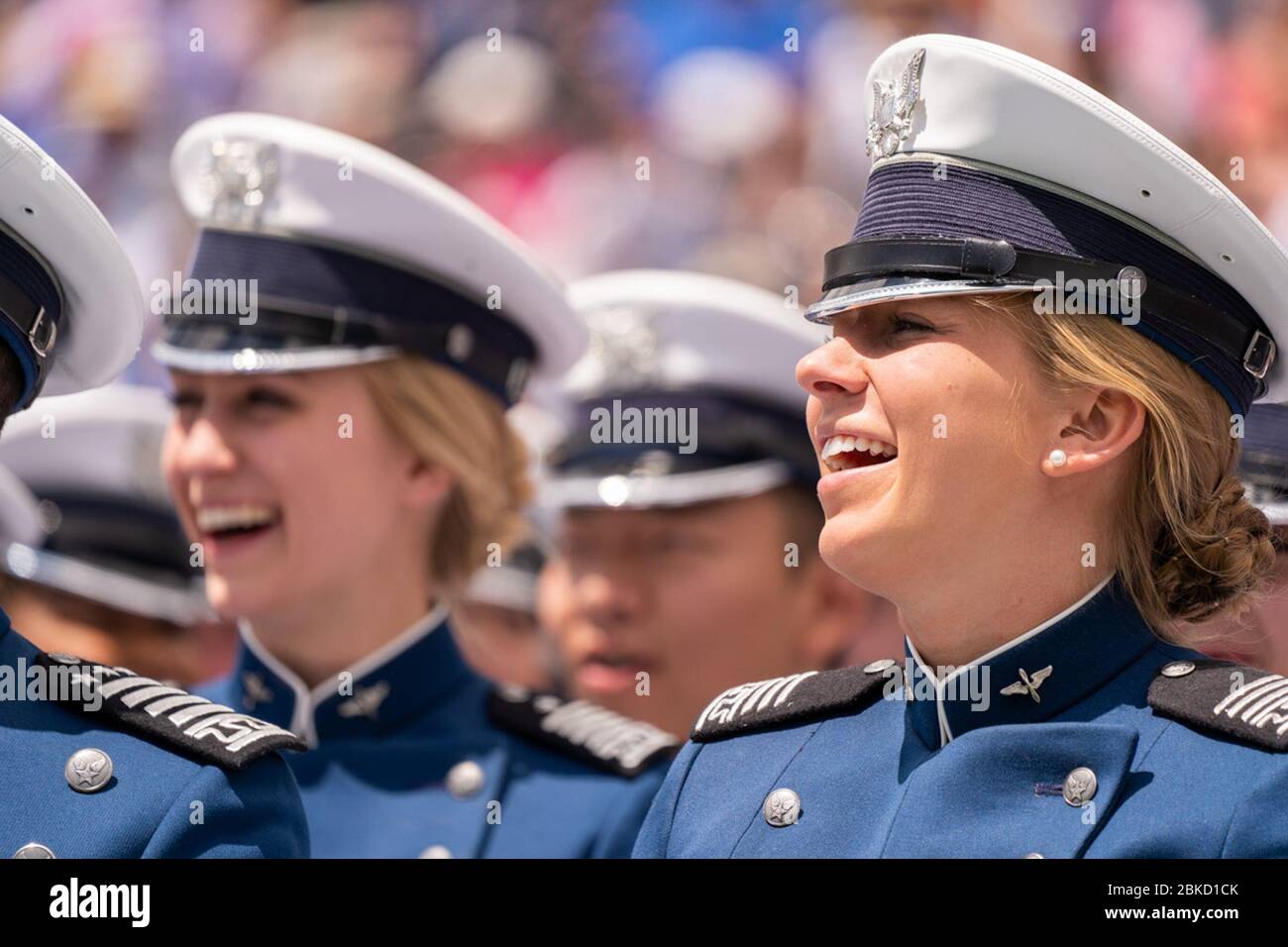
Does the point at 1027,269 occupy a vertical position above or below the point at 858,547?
above

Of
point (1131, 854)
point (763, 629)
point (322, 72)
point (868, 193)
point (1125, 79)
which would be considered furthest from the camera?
point (322, 72)

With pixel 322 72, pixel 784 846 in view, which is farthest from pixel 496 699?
pixel 322 72

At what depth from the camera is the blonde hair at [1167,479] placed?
2.76m

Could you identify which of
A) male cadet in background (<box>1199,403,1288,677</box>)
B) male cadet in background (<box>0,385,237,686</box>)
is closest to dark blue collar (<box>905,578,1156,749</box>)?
male cadet in background (<box>1199,403,1288,677</box>)

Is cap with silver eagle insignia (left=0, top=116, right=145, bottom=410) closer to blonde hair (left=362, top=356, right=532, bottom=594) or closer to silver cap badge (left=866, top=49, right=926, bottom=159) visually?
blonde hair (left=362, top=356, right=532, bottom=594)

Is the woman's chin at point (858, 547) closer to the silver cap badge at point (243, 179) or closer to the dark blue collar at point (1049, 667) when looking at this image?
the dark blue collar at point (1049, 667)

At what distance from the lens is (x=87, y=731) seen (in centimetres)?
297

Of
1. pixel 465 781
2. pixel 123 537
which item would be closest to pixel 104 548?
pixel 123 537

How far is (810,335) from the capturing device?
506 cm

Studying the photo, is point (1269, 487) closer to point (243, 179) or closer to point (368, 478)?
point (368, 478)

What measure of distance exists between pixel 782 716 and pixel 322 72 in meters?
5.61

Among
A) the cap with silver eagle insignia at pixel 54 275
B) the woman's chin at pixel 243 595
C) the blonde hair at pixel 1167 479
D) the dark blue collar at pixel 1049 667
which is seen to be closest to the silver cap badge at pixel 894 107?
the blonde hair at pixel 1167 479

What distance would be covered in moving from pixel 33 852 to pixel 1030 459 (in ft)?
5.03

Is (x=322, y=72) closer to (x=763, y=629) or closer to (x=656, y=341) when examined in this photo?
(x=656, y=341)
